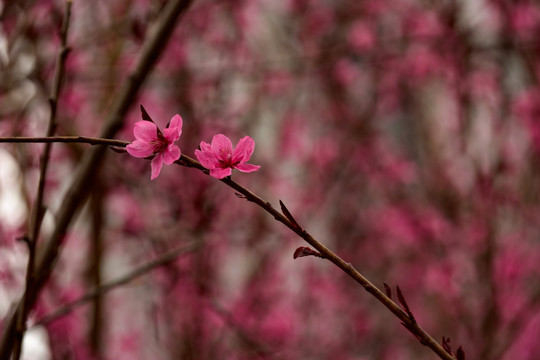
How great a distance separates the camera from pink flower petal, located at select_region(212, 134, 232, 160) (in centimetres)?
56

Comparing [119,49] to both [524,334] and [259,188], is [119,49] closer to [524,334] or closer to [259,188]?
[259,188]

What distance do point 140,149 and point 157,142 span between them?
29mm

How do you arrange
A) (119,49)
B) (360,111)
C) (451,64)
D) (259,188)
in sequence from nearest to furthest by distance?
(119,49) < (451,64) < (259,188) < (360,111)

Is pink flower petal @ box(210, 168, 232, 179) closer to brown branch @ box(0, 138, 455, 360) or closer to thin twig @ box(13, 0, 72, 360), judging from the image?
brown branch @ box(0, 138, 455, 360)

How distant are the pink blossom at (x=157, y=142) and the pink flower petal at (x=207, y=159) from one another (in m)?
0.02

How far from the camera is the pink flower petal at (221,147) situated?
56cm

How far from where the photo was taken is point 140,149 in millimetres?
542

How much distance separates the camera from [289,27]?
398 centimetres

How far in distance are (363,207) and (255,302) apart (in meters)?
1.39

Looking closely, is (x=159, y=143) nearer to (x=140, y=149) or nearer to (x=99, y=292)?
(x=140, y=149)

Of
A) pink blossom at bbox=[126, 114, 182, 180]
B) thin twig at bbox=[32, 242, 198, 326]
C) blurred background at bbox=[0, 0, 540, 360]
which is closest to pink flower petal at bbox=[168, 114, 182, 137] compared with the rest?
pink blossom at bbox=[126, 114, 182, 180]

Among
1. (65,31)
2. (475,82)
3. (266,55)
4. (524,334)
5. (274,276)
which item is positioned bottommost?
(65,31)

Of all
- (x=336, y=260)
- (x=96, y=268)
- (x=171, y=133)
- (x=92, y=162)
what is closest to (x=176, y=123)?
(x=171, y=133)

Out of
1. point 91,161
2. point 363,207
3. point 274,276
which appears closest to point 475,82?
point 363,207
